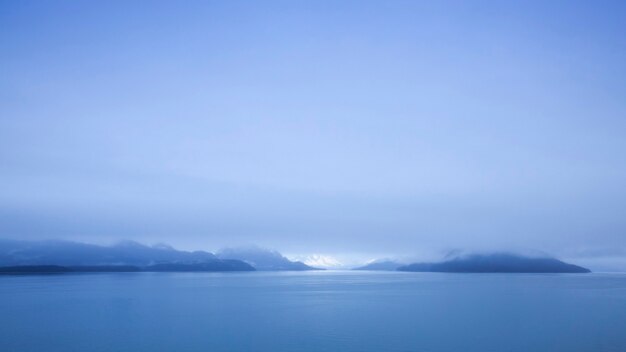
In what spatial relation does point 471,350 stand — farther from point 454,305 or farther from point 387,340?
point 454,305

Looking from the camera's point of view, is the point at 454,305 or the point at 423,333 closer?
the point at 423,333

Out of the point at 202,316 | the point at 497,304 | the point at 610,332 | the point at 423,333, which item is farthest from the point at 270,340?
the point at 497,304

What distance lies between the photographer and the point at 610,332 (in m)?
33.4

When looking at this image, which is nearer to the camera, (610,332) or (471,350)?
(471,350)

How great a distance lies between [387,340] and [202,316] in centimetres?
2100

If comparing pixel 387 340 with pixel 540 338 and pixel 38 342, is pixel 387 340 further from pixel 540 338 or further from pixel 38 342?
pixel 38 342

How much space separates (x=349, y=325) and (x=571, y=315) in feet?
76.1

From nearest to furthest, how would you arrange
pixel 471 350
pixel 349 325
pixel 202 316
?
1. pixel 471 350
2. pixel 349 325
3. pixel 202 316

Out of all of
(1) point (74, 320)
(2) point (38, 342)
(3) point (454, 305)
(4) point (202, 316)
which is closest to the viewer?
(2) point (38, 342)

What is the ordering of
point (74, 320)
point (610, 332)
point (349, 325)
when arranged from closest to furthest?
point (610, 332) < point (349, 325) < point (74, 320)

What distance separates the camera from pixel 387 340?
1214 inches


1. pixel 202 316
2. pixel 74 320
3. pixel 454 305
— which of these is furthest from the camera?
pixel 454 305

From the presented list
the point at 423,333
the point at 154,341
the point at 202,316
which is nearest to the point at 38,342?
the point at 154,341

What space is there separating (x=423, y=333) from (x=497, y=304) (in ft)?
83.1
